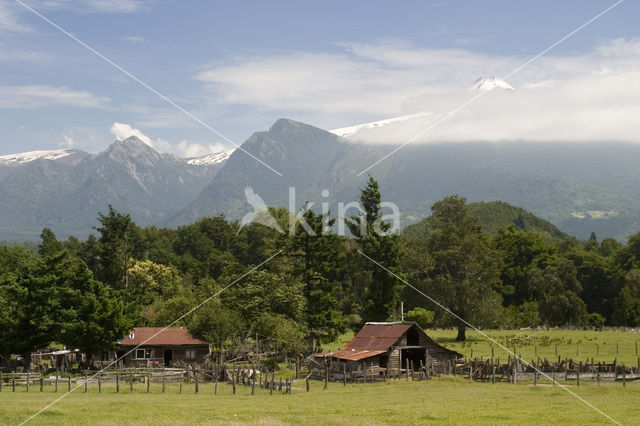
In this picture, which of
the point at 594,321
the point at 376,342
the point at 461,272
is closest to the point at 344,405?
the point at 376,342

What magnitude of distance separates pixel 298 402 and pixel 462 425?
10.5 metres

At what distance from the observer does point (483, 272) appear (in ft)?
247

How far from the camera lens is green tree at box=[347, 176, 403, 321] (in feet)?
208

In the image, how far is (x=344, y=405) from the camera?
32.2 m

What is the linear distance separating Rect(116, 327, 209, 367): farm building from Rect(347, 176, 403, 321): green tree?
1546 cm

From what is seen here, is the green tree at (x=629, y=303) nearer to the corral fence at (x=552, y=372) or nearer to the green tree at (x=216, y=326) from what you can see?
the corral fence at (x=552, y=372)

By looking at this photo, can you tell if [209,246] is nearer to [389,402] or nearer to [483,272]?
[483,272]

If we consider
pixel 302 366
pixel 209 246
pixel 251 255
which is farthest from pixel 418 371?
pixel 209 246

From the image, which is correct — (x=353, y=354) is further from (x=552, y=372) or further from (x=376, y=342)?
(x=552, y=372)

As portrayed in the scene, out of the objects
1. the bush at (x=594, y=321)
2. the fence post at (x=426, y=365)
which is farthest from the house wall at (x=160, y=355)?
the bush at (x=594, y=321)

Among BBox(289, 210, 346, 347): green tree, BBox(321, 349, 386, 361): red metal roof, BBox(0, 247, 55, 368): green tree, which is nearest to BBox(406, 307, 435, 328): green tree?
BBox(289, 210, 346, 347): green tree

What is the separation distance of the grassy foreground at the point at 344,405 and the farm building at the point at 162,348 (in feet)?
47.4

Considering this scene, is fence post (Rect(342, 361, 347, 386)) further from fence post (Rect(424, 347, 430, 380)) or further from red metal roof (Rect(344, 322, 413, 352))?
fence post (Rect(424, 347, 430, 380))

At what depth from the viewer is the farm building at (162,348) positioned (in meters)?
56.5
